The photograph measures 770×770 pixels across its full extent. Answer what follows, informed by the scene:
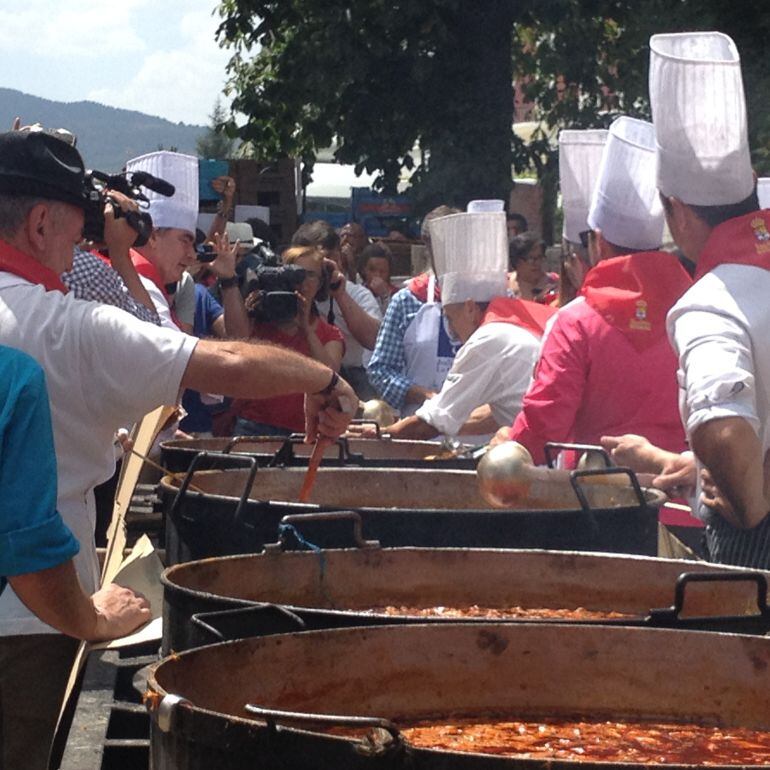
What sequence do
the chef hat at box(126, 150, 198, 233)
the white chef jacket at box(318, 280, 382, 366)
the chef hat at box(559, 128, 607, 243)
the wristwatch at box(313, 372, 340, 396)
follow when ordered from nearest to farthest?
1. the wristwatch at box(313, 372, 340, 396)
2. the chef hat at box(559, 128, 607, 243)
3. the chef hat at box(126, 150, 198, 233)
4. the white chef jacket at box(318, 280, 382, 366)

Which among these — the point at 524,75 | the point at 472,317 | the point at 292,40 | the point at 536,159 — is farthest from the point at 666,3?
the point at 472,317

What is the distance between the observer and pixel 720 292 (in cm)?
350

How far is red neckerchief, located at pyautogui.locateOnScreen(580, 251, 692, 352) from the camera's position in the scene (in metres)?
4.86

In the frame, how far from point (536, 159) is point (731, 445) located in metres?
17.5

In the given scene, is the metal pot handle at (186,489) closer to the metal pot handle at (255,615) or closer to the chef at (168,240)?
the metal pot handle at (255,615)

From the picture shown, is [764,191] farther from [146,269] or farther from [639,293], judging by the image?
[146,269]

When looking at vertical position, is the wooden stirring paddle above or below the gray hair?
below

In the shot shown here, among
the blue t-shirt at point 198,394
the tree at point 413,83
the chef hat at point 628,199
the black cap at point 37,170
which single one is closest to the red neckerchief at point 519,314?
the chef hat at point 628,199

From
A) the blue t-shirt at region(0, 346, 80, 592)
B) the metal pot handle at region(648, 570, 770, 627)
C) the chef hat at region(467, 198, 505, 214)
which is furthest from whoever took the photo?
the chef hat at region(467, 198, 505, 214)

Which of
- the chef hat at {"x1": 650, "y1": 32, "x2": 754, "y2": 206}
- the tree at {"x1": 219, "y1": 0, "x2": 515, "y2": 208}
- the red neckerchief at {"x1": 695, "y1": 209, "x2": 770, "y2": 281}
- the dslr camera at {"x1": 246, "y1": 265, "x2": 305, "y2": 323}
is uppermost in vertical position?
the tree at {"x1": 219, "y1": 0, "x2": 515, "y2": 208}

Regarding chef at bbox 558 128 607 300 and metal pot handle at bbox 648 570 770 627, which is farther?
chef at bbox 558 128 607 300

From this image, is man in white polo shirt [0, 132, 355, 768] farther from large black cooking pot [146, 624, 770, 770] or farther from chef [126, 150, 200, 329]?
chef [126, 150, 200, 329]

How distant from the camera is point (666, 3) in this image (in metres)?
18.2

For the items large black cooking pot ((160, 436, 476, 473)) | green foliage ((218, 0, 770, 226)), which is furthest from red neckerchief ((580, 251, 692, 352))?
green foliage ((218, 0, 770, 226))
